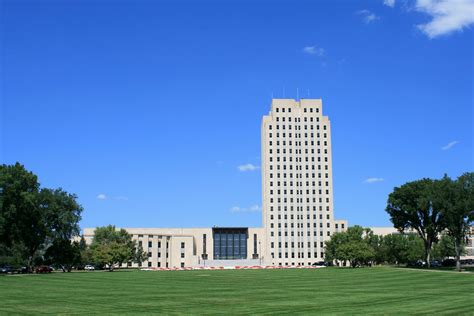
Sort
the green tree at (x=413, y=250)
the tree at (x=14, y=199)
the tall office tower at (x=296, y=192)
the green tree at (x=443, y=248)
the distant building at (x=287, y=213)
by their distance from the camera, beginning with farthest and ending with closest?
the distant building at (x=287, y=213) → the tall office tower at (x=296, y=192) → the green tree at (x=443, y=248) → the green tree at (x=413, y=250) → the tree at (x=14, y=199)

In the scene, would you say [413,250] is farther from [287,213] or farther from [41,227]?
[41,227]

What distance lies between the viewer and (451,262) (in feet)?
408

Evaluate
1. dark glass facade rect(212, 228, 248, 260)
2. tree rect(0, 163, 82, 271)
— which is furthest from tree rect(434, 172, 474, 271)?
dark glass facade rect(212, 228, 248, 260)

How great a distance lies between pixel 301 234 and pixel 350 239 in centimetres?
6572

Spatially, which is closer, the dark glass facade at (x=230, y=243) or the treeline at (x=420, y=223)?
the treeline at (x=420, y=223)

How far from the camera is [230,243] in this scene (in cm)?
19412

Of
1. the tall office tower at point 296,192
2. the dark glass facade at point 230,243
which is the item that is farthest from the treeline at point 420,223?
the dark glass facade at point 230,243

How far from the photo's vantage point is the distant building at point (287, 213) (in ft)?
627

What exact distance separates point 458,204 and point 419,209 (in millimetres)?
16060

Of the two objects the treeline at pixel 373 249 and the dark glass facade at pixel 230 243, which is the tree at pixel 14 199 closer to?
the treeline at pixel 373 249

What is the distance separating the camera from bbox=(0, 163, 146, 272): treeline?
8488 cm

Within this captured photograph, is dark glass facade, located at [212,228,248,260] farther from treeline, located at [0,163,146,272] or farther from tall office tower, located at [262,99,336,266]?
treeline, located at [0,163,146,272]

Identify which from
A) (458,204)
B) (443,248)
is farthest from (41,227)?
(443,248)

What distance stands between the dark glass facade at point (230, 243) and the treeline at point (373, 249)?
177ft
